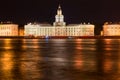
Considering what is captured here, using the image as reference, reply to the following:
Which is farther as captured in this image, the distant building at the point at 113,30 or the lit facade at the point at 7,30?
the distant building at the point at 113,30

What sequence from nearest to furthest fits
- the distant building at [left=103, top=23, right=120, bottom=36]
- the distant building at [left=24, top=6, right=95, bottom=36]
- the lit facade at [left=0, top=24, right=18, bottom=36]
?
the lit facade at [left=0, top=24, right=18, bottom=36], the distant building at [left=24, top=6, right=95, bottom=36], the distant building at [left=103, top=23, right=120, bottom=36]

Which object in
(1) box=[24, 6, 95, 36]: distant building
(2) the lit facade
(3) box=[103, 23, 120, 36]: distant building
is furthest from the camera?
(3) box=[103, 23, 120, 36]: distant building

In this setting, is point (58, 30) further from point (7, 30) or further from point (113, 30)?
point (113, 30)

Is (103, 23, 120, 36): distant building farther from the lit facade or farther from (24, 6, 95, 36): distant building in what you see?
the lit facade

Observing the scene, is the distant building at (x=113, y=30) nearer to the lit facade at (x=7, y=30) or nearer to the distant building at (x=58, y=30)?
the distant building at (x=58, y=30)

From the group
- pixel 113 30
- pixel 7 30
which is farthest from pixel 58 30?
pixel 113 30

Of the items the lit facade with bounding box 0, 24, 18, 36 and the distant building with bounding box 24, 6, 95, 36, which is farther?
the distant building with bounding box 24, 6, 95, 36

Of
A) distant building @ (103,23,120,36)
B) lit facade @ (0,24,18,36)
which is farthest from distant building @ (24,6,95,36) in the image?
distant building @ (103,23,120,36)

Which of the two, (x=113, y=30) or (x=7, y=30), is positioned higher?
(x=113, y=30)

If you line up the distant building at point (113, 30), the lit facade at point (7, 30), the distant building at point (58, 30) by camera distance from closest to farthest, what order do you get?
the lit facade at point (7, 30), the distant building at point (58, 30), the distant building at point (113, 30)

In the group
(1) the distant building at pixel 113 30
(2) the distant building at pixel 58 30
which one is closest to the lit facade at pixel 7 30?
(2) the distant building at pixel 58 30

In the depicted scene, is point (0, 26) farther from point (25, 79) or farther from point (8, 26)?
point (25, 79)

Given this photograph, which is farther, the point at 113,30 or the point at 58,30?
the point at 58,30

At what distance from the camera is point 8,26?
183125mm
